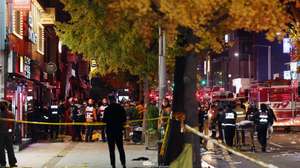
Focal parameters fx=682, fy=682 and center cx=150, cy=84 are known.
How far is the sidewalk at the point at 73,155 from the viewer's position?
63.1 ft

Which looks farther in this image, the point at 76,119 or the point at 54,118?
the point at 54,118

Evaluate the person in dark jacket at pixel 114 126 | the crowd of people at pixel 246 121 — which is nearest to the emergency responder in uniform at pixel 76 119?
the crowd of people at pixel 246 121

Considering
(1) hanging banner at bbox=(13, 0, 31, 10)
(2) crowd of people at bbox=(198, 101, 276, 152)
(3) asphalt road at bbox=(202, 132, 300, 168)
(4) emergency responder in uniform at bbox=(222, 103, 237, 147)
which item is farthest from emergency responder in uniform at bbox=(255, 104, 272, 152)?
(1) hanging banner at bbox=(13, 0, 31, 10)

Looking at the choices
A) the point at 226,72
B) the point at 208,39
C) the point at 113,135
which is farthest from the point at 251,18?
the point at 226,72

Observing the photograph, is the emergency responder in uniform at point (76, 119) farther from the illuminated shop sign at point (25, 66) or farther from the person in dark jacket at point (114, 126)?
the person in dark jacket at point (114, 126)

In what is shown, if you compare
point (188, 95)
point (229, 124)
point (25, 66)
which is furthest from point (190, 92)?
point (25, 66)

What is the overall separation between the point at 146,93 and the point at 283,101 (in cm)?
1342

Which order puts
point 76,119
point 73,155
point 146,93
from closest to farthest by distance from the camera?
point 73,155 → point 146,93 → point 76,119

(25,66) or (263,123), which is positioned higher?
(25,66)

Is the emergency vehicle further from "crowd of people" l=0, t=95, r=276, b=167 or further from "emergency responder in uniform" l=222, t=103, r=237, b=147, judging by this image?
"emergency responder in uniform" l=222, t=103, r=237, b=147

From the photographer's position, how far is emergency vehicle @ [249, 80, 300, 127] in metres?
40.4

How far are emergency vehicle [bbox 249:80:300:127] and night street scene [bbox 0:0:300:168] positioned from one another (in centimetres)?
6

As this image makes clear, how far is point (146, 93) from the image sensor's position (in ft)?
99.0

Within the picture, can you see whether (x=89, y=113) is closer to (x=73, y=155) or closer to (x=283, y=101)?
(x=73, y=155)
